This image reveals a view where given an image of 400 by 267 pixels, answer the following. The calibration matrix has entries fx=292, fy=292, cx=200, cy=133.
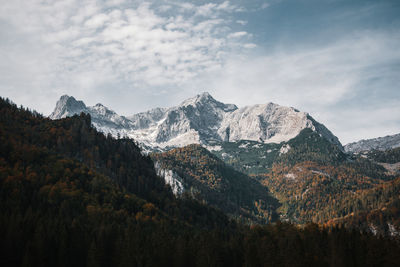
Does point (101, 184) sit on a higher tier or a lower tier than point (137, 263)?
higher

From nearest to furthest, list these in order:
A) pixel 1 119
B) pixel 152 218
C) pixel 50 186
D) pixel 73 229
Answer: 1. pixel 73 229
2. pixel 50 186
3. pixel 152 218
4. pixel 1 119

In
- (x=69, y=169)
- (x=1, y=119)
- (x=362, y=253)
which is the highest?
(x=1, y=119)

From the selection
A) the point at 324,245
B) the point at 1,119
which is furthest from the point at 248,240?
the point at 1,119

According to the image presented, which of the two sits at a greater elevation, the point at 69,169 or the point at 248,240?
the point at 69,169

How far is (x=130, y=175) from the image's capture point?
19300 centimetres

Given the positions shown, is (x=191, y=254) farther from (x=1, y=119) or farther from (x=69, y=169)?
(x=1, y=119)

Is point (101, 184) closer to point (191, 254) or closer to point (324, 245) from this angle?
point (191, 254)

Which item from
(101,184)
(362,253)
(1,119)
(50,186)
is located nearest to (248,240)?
(362,253)

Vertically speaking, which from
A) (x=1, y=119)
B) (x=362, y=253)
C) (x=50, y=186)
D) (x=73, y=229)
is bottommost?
(x=362, y=253)

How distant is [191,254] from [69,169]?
82.6 metres

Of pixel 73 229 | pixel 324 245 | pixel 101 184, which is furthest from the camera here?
pixel 101 184

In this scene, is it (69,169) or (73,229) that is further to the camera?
(69,169)

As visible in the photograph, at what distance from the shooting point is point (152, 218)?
439 ft

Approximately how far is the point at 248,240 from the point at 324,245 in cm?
2849
